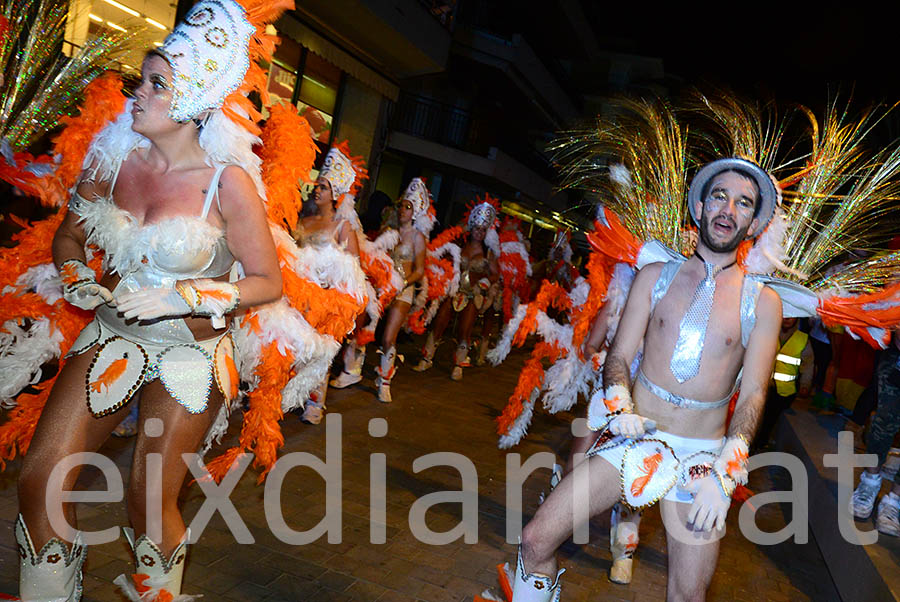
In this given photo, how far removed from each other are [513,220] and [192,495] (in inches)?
395

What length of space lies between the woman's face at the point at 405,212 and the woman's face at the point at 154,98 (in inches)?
235

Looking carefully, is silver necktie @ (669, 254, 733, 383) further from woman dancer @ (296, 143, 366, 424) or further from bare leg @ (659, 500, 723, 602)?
woman dancer @ (296, 143, 366, 424)

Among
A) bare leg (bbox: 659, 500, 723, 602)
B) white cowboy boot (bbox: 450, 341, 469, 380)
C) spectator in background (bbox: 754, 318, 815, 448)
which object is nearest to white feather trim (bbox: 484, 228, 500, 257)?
white cowboy boot (bbox: 450, 341, 469, 380)

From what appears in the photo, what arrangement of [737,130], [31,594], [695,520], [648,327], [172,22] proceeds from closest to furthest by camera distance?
[31,594], [695,520], [648,327], [737,130], [172,22]

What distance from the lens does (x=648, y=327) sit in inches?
120

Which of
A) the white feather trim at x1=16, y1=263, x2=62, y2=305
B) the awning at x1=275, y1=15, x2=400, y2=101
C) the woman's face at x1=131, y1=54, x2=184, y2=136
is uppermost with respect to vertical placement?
the awning at x1=275, y1=15, x2=400, y2=101

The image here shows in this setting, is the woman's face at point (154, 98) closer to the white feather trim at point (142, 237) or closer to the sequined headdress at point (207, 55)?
the sequined headdress at point (207, 55)

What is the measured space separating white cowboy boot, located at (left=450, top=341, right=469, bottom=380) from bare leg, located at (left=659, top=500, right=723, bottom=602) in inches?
274

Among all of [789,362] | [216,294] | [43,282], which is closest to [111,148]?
[216,294]

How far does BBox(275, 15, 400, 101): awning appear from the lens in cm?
1205

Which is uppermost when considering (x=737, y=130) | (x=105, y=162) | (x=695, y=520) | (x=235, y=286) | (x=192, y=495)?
(x=737, y=130)

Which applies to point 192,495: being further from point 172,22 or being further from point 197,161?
point 172,22

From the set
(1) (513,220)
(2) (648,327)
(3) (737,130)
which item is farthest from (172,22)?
(2) (648,327)

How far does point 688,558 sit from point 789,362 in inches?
267
